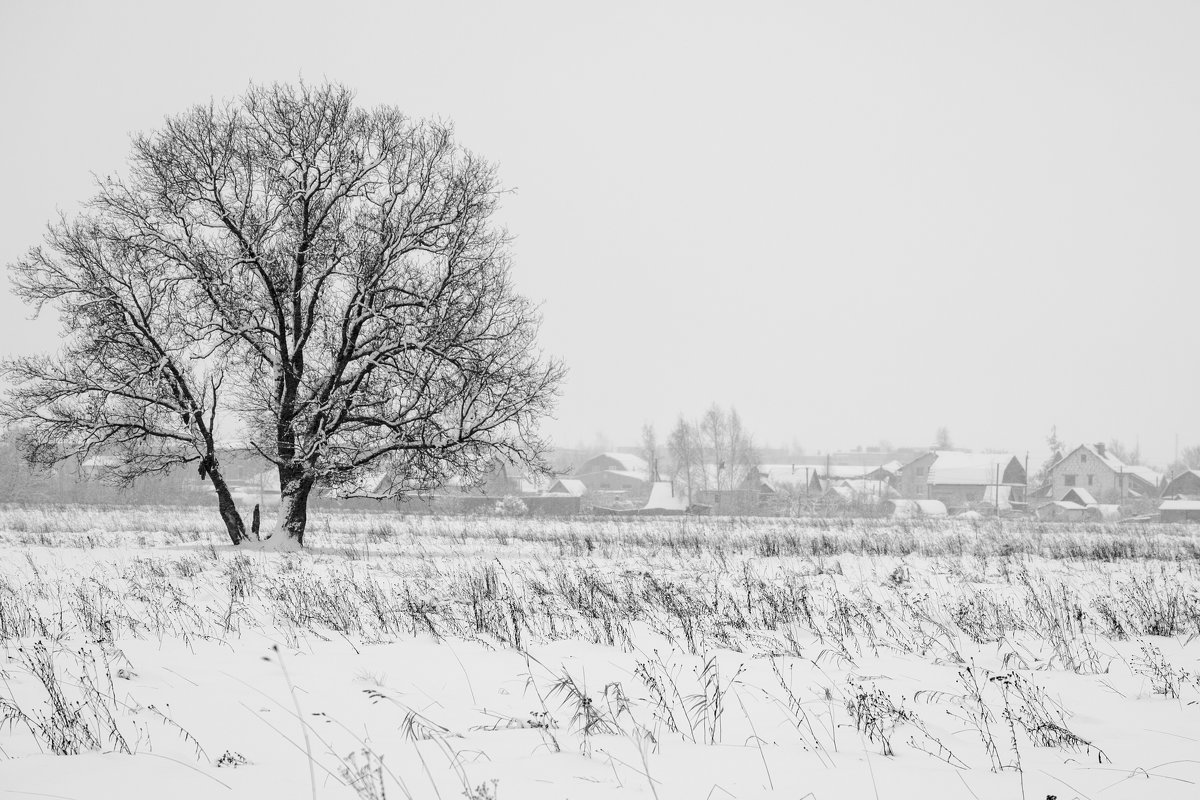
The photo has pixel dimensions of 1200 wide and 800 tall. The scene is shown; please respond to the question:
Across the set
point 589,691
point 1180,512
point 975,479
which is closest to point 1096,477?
point 975,479

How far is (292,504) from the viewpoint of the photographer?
17.3 m

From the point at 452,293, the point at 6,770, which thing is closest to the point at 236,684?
the point at 6,770

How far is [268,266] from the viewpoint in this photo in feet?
55.6

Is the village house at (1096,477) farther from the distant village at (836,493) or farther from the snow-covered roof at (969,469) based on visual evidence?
the snow-covered roof at (969,469)

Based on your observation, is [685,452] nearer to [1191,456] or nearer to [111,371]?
[111,371]

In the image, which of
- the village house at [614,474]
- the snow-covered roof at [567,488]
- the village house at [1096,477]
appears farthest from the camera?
the village house at [614,474]

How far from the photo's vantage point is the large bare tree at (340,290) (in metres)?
16.7

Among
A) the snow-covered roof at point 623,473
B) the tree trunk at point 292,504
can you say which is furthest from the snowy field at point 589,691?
the snow-covered roof at point 623,473

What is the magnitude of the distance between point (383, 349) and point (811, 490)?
221 ft

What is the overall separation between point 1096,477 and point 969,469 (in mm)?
13152

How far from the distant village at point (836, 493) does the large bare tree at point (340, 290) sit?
1140 inches

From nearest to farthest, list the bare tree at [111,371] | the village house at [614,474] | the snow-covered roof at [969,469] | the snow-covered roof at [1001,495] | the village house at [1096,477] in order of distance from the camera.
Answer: the bare tree at [111,371] → the snow-covered roof at [1001,495] → the snow-covered roof at [969,469] → the village house at [1096,477] → the village house at [614,474]

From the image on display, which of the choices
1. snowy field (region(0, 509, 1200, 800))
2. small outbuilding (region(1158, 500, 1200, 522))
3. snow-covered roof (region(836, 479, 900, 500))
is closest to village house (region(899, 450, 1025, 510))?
snow-covered roof (region(836, 479, 900, 500))

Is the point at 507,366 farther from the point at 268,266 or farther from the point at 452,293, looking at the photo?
the point at 268,266
